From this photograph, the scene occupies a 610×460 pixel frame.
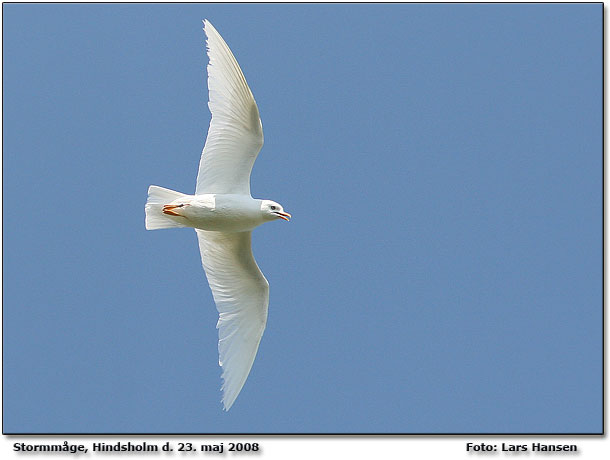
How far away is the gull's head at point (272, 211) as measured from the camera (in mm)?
8727

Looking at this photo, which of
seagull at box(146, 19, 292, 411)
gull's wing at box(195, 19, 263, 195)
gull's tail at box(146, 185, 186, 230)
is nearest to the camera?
gull's wing at box(195, 19, 263, 195)

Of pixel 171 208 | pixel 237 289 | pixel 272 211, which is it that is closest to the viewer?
pixel 171 208

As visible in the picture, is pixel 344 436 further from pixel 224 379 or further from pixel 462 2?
pixel 462 2

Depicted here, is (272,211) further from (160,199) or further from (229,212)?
(160,199)

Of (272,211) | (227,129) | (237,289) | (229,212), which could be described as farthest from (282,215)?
(237,289)


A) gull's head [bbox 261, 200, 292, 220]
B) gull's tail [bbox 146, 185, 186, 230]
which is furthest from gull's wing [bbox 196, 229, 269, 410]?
gull's tail [bbox 146, 185, 186, 230]

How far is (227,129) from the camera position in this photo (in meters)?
8.66

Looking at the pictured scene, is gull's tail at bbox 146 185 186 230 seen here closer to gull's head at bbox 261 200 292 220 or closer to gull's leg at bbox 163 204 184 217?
gull's leg at bbox 163 204 184 217

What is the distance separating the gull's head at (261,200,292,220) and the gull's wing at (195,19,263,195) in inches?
12.0

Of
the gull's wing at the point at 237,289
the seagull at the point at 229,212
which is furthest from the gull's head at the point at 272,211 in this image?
the gull's wing at the point at 237,289

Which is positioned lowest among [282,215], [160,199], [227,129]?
[282,215]

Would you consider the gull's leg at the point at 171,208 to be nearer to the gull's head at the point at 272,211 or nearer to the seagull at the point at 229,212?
the seagull at the point at 229,212

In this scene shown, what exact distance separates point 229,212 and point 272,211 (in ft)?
1.41

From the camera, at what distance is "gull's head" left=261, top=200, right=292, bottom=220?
8727 mm
